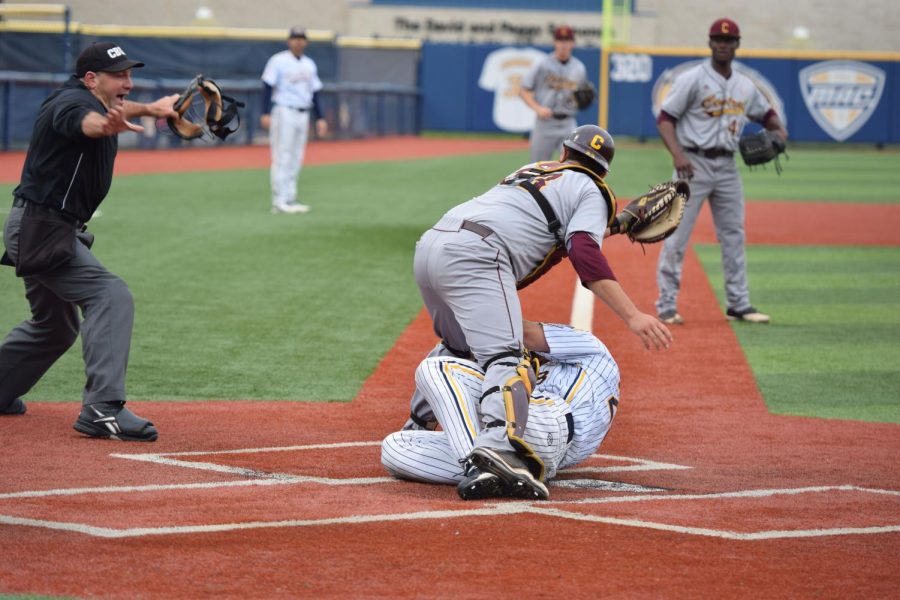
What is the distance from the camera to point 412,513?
5.02 m

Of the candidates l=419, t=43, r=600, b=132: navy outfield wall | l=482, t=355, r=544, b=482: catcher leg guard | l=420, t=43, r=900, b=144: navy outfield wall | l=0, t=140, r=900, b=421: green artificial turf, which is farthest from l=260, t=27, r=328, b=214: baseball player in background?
l=419, t=43, r=600, b=132: navy outfield wall

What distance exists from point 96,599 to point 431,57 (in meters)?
34.9

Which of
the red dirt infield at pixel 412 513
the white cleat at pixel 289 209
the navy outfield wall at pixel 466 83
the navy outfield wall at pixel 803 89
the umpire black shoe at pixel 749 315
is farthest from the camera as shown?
the navy outfield wall at pixel 466 83

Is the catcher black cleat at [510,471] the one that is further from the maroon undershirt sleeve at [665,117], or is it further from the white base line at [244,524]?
the maroon undershirt sleeve at [665,117]

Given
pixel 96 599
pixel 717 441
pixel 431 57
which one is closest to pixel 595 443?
pixel 717 441

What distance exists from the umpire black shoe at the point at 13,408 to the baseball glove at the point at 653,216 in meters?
3.31

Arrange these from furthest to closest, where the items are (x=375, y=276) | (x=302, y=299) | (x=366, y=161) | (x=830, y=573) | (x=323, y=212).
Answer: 1. (x=366, y=161)
2. (x=323, y=212)
3. (x=375, y=276)
4. (x=302, y=299)
5. (x=830, y=573)

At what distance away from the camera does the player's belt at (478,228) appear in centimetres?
559

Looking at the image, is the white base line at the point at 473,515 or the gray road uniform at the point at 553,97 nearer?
the white base line at the point at 473,515

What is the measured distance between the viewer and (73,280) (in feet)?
Answer: 20.8

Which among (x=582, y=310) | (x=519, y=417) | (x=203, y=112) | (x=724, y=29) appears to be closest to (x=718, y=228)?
(x=582, y=310)

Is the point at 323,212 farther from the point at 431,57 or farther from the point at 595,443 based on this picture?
the point at 431,57

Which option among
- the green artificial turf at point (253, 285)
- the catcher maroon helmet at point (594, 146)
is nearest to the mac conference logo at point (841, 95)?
the green artificial turf at point (253, 285)

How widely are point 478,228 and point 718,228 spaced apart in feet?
16.8
